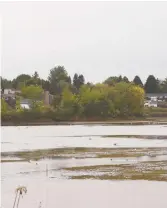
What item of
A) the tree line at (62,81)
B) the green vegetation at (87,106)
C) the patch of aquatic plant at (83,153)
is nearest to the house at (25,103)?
the green vegetation at (87,106)

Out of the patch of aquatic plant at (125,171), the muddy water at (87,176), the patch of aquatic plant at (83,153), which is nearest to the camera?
the muddy water at (87,176)

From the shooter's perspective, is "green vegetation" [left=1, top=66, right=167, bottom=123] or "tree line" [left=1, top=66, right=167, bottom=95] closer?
"green vegetation" [left=1, top=66, right=167, bottom=123]

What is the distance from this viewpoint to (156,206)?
1781cm

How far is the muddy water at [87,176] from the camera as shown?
62.1 ft

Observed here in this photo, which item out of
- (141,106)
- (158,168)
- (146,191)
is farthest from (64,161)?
(141,106)

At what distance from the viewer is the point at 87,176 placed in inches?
954

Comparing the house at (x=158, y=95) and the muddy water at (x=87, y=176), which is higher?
the house at (x=158, y=95)

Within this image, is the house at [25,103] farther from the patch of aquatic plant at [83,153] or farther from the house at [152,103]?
the patch of aquatic plant at [83,153]

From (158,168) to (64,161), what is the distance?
20.2 ft

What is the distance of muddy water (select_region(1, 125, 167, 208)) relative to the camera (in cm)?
1894

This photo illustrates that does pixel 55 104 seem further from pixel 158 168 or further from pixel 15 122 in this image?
pixel 158 168

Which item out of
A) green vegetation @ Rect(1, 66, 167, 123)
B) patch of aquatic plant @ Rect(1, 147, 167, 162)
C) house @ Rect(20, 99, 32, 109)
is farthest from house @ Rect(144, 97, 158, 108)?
patch of aquatic plant @ Rect(1, 147, 167, 162)

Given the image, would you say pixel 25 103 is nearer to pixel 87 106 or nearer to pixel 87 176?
pixel 87 106

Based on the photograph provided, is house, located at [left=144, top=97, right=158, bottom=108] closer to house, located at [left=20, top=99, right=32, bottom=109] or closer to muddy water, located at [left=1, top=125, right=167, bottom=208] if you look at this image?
house, located at [left=20, top=99, right=32, bottom=109]
